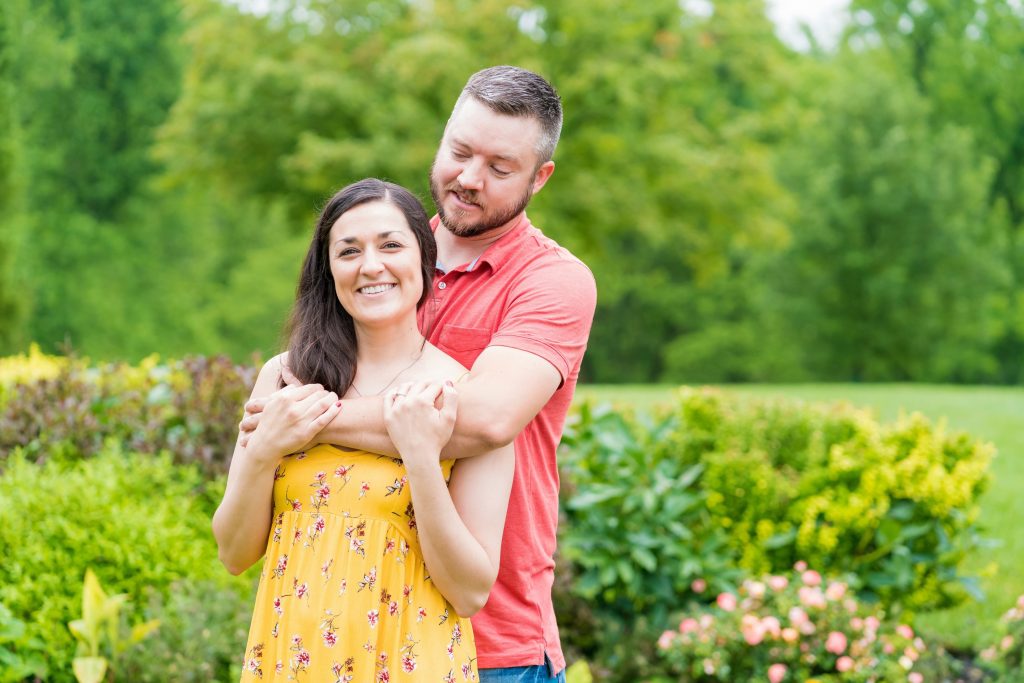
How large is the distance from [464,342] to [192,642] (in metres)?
2.22

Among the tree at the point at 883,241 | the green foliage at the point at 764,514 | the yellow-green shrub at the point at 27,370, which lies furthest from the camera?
the tree at the point at 883,241

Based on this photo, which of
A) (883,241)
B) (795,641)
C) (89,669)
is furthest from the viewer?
(883,241)

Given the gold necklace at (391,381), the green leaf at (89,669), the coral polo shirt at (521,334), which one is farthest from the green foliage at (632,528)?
the gold necklace at (391,381)

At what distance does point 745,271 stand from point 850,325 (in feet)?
12.6

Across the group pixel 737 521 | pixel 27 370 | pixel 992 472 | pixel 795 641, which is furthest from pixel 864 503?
pixel 27 370

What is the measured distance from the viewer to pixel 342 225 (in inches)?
88.6

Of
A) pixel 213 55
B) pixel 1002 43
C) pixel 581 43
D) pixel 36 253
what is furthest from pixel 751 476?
pixel 1002 43

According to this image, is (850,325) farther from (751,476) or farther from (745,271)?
(751,476)

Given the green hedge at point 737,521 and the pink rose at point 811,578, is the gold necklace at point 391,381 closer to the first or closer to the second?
the green hedge at point 737,521

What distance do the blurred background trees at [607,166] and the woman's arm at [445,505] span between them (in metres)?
12.9

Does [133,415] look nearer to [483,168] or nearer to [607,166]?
[483,168]

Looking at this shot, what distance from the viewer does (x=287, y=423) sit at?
2.12 metres

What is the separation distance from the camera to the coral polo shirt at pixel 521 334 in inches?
89.3

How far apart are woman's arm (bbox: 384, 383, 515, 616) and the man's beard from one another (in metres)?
0.43
